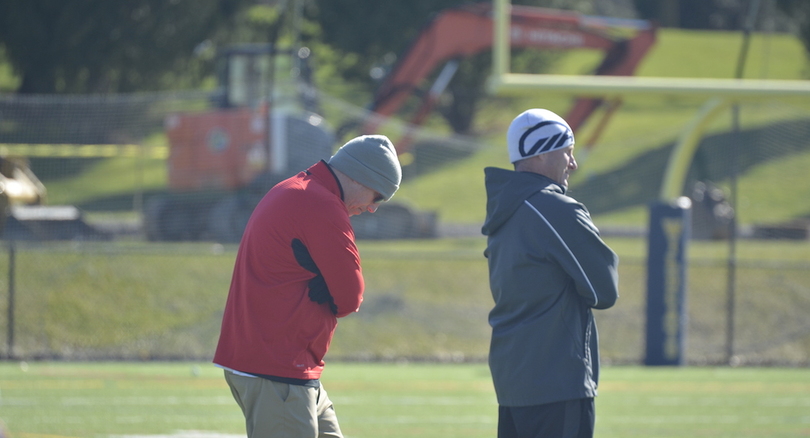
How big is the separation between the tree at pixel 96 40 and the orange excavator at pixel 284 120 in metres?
11.7

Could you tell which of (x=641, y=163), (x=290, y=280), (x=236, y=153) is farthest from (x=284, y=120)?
(x=641, y=163)

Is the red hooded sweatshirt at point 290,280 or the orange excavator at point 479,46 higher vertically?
the orange excavator at point 479,46

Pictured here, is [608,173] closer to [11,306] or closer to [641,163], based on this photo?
[641,163]

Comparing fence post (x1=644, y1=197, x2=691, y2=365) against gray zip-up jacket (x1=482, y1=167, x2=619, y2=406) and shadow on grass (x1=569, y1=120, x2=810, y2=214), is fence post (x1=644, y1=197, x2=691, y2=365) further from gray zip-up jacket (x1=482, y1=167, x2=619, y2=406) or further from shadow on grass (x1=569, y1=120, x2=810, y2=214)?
shadow on grass (x1=569, y1=120, x2=810, y2=214)

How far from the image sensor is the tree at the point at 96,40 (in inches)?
1170

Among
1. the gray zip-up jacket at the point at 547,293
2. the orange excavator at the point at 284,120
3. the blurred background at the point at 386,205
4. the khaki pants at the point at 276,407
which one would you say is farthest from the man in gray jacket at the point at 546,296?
the orange excavator at the point at 284,120

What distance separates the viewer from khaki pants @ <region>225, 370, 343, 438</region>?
11.8 ft

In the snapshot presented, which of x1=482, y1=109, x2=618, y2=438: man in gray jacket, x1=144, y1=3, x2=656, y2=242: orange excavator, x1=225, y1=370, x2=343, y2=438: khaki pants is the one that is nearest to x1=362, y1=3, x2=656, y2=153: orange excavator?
x1=144, y1=3, x2=656, y2=242: orange excavator

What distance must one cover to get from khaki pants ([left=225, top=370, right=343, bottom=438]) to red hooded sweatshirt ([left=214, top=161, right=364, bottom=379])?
0.17 feet

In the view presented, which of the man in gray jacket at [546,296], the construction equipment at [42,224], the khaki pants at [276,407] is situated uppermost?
the man in gray jacket at [546,296]

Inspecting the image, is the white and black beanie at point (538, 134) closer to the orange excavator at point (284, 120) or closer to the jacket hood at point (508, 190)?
the jacket hood at point (508, 190)

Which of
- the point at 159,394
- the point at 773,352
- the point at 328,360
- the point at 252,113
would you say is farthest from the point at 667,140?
the point at 159,394

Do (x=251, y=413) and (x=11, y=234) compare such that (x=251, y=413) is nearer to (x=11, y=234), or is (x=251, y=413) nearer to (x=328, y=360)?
(x=328, y=360)

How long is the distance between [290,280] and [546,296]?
0.95 metres
